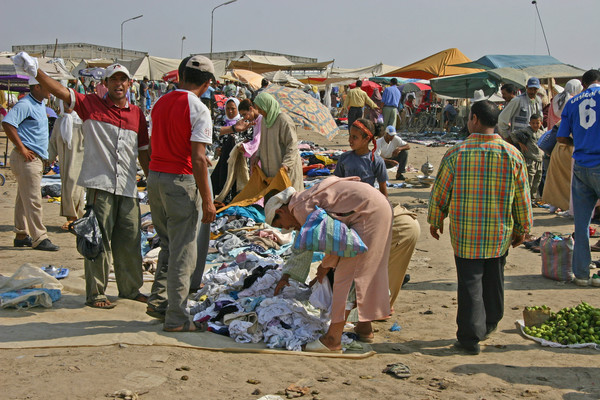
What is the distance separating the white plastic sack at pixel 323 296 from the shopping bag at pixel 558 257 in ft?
10.2

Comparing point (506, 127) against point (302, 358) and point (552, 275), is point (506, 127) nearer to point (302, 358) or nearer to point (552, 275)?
point (552, 275)

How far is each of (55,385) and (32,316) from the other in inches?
59.1

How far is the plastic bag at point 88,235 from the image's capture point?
4.93 meters

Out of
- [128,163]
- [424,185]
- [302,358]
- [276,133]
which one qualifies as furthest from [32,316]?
[424,185]

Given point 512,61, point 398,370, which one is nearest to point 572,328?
point 398,370

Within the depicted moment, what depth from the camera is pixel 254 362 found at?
4289 mm

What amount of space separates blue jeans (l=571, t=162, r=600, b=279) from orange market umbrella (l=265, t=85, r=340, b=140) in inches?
273

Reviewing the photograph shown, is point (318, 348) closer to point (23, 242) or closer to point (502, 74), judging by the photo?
point (23, 242)

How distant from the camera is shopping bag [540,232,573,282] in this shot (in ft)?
21.6

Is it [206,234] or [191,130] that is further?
[206,234]

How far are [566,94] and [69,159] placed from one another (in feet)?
24.6

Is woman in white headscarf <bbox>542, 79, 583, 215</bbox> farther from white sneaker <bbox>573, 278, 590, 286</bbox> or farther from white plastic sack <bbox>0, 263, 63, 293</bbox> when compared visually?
white plastic sack <bbox>0, 263, 63, 293</bbox>

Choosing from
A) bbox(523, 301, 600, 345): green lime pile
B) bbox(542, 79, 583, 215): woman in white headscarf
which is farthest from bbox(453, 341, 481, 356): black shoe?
bbox(542, 79, 583, 215): woman in white headscarf

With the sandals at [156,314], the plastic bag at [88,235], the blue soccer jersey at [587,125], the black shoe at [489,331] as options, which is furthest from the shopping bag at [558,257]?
the plastic bag at [88,235]
